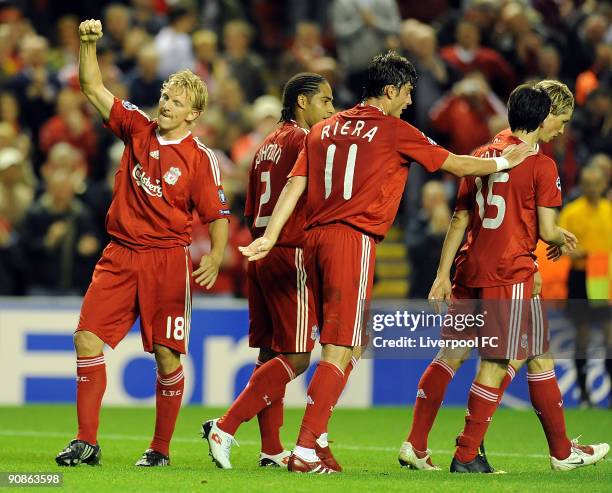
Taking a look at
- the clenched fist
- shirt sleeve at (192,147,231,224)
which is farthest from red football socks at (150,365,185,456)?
the clenched fist

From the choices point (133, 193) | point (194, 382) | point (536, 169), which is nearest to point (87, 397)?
point (133, 193)

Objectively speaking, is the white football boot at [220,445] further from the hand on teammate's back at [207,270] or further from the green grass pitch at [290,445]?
the hand on teammate's back at [207,270]

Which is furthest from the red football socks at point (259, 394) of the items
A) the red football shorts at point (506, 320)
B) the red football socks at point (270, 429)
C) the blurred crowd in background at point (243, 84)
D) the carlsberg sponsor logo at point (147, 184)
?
the blurred crowd in background at point (243, 84)

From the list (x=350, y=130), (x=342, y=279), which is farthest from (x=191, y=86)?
(x=342, y=279)

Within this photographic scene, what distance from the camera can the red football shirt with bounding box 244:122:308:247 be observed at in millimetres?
8312

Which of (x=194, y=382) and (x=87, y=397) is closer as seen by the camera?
(x=87, y=397)

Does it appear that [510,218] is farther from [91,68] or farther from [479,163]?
[91,68]

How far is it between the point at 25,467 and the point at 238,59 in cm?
956

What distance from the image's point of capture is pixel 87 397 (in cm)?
784

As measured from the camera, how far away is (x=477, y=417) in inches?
304

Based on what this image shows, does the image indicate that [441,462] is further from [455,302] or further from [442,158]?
Result: [442,158]

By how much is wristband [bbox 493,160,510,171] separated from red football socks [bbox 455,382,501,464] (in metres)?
1.21

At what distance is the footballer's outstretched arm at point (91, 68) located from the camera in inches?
305

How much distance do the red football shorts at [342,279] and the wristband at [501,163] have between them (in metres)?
0.81
